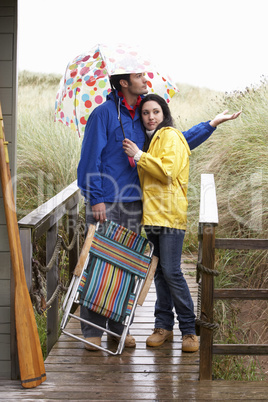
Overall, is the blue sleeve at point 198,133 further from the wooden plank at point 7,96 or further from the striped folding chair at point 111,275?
the wooden plank at point 7,96

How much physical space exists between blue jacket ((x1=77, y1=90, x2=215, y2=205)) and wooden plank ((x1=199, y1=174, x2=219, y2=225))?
418 mm

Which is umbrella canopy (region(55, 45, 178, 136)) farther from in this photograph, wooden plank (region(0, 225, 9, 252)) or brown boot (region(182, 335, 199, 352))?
brown boot (region(182, 335, 199, 352))

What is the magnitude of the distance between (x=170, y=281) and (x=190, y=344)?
0.45 m

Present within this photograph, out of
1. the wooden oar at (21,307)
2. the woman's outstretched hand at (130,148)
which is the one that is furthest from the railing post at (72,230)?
the wooden oar at (21,307)

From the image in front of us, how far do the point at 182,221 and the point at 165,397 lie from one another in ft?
3.34

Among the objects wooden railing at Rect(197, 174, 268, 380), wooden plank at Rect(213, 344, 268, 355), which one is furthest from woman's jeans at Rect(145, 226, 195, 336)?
wooden plank at Rect(213, 344, 268, 355)

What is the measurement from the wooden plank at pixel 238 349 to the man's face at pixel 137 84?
1.56m

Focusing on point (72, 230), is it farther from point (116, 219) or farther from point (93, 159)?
point (93, 159)

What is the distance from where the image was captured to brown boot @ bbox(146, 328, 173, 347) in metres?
3.70

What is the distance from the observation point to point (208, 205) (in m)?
3.33

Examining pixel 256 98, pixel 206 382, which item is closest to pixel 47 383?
pixel 206 382

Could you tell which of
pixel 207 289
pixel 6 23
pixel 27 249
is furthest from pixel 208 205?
pixel 6 23

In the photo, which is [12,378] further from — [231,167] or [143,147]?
[231,167]

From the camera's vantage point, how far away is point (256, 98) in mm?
8602
